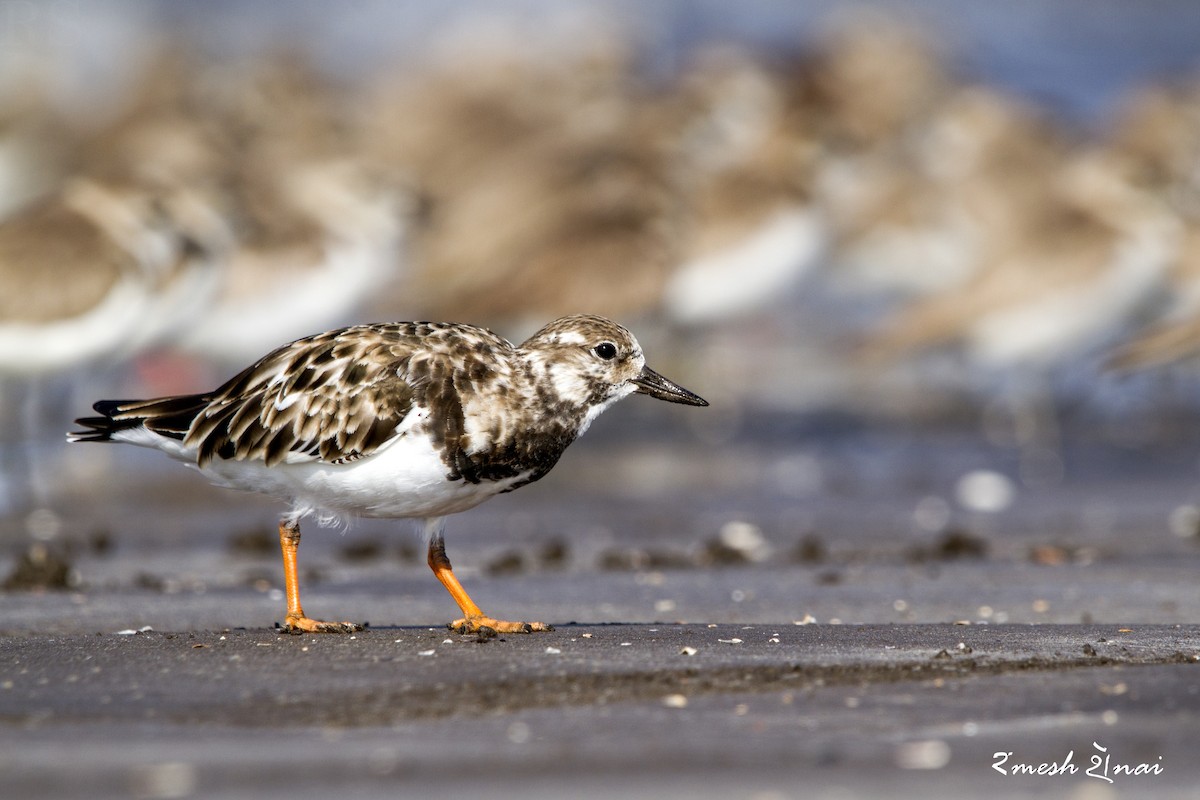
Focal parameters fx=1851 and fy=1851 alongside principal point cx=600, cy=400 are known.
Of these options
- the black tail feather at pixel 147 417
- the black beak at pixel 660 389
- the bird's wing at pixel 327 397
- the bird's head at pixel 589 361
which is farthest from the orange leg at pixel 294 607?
the black beak at pixel 660 389

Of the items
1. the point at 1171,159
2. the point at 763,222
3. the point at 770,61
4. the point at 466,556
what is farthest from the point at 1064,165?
the point at 466,556

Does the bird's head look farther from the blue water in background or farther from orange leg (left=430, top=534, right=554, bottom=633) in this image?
the blue water in background

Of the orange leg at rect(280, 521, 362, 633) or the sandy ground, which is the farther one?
the orange leg at rect(280, 521, 362, 633)

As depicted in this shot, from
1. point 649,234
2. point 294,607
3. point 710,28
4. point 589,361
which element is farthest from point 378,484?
point 710,28

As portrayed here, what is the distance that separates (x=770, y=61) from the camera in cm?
3500

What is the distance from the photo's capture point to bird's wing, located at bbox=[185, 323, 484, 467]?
252 inches

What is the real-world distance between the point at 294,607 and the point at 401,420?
751 mm

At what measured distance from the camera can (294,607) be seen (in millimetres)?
6414

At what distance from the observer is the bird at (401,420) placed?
635 centimetres

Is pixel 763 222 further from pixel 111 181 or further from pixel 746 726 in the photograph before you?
pixel 746 726

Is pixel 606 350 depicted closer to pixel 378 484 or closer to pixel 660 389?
pixel 660 389

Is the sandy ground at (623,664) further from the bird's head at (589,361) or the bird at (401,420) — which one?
the bird's head at (589,361)

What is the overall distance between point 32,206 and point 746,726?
11.5 metres

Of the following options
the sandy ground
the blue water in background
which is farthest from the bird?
the blue water in background
